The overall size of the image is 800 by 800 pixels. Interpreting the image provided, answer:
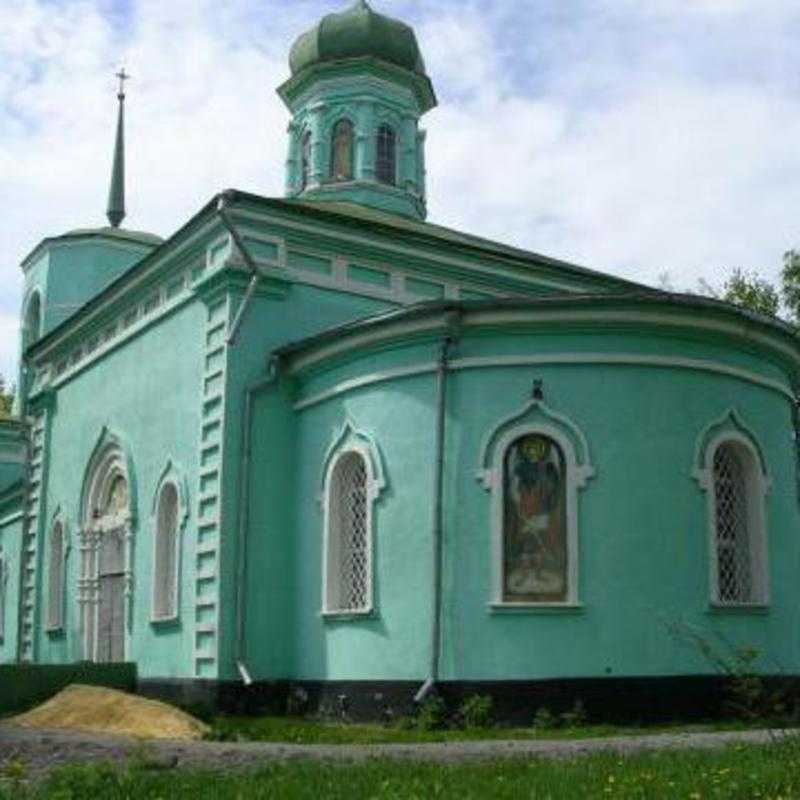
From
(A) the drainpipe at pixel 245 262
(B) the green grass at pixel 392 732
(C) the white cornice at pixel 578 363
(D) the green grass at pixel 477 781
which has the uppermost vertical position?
(A) the drainpipe at pixel 245 262

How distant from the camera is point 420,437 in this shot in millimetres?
12797

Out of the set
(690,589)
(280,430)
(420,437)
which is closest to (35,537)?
(280,430)

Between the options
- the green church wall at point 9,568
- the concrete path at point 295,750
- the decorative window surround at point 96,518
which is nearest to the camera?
the concrete path at point 295,750

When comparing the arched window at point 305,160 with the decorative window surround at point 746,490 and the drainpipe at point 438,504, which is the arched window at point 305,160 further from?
→ the decorative window surround at point 746,490

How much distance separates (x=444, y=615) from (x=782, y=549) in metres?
3.66

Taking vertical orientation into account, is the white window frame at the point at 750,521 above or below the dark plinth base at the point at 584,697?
above

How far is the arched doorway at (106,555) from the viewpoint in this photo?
55.1ft

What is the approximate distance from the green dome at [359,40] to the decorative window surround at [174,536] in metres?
8.68

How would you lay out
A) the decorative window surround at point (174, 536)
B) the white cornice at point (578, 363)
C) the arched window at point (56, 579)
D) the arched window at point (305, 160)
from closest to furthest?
the white cornice at point (578, 363) → the decorative window surround at point (174, 536) → the arched window at point (56, 579) → the arched window at point (305, 160)

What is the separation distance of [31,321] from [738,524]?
16.6m

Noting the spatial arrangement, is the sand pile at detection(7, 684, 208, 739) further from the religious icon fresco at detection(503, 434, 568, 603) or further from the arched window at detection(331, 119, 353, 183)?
the arched window at detection(331, 119, 353, 183)

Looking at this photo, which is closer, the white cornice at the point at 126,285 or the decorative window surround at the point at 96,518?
the white cornice at the point at 126,285

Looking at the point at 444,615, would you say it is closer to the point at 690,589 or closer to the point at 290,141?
the point at 690,589

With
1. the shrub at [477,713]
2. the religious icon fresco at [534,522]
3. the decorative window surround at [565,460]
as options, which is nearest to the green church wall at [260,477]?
the shrub at [477,713]
